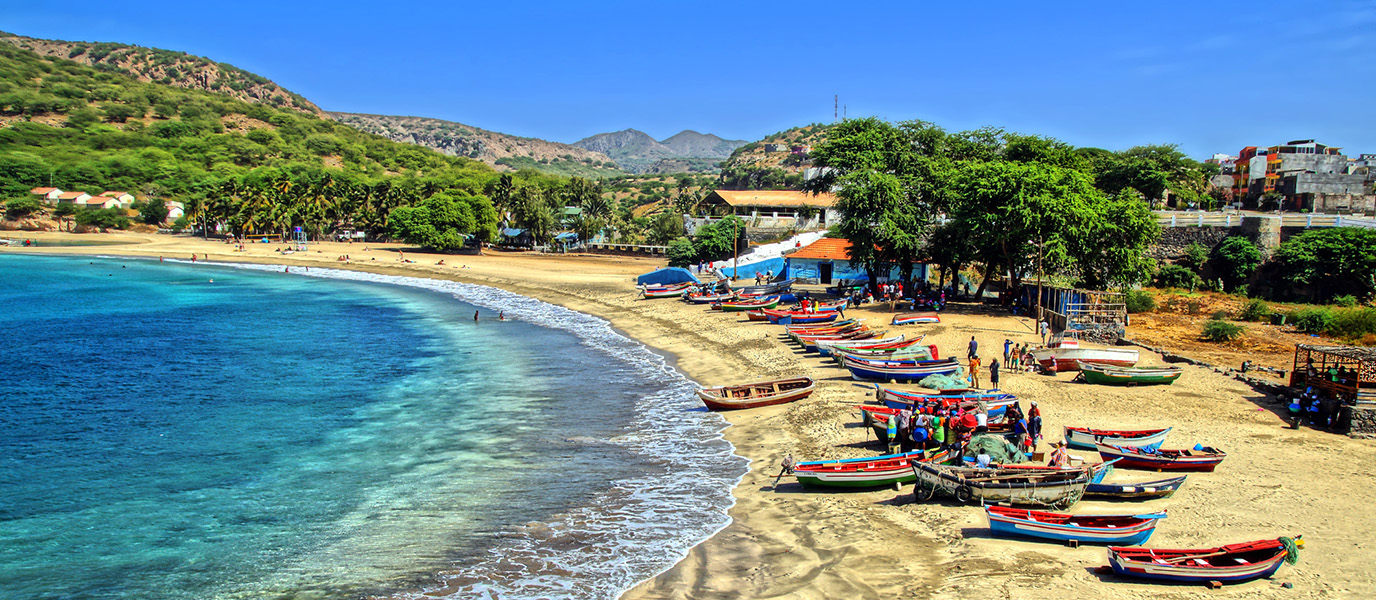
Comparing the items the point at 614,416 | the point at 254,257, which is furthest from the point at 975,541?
the point at 254,257

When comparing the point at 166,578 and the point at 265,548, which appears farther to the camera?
the point at 265,548

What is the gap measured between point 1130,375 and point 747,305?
21152 millimetres

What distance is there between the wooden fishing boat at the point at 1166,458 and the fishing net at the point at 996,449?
2.47 metres

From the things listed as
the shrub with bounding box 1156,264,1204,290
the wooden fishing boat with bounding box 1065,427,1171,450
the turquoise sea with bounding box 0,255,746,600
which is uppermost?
the shrub with bounding box 1156,264,1204,290

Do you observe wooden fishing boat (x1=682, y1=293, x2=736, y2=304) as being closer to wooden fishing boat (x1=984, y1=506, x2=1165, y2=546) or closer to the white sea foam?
the white sea foam

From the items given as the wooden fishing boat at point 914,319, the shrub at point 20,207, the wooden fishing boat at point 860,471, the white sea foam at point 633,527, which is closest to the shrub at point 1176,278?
the wooden fishing boat at point 914,319

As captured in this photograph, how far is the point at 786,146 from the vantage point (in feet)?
651

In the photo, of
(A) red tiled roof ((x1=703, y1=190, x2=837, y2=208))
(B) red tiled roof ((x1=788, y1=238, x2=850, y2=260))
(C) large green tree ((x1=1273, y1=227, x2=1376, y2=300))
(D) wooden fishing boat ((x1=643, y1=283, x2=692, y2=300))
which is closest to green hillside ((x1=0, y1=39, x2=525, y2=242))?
(A) red tiled roof ((x1=703, y1=190, x2=837, y2=208))

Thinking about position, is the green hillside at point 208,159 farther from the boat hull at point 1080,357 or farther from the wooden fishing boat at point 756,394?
the boat hull at point 1080,357

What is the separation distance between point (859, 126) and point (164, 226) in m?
110

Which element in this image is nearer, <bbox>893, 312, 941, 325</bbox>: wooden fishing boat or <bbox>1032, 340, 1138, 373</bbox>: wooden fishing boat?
<bbox>1032, 340, 1138, 373</bbox>: wooden fishing boat

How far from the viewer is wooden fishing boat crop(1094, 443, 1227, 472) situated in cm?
1686

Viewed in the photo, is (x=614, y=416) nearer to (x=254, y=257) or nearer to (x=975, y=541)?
(x=975, y=541)

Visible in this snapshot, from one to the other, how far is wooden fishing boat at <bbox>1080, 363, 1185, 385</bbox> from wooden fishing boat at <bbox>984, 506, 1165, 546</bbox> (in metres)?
11.6
